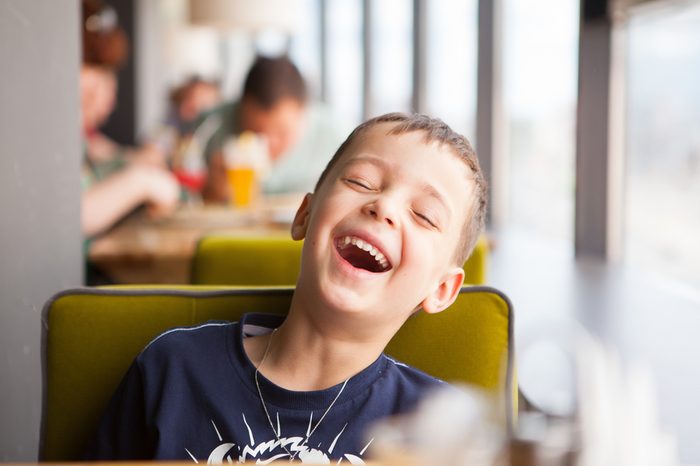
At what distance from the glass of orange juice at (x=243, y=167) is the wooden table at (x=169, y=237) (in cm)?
8

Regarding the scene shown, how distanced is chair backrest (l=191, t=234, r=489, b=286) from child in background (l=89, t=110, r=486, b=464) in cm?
54

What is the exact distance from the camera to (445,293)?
127cm

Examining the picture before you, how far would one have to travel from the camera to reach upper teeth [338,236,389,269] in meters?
1.15

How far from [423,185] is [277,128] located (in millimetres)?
3026

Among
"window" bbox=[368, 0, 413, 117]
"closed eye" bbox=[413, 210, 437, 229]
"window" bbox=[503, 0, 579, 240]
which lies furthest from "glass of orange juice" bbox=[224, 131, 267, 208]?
"window" bbox=[368, 0, 413, 117]

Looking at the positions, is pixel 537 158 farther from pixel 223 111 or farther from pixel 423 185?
pixel 423 185

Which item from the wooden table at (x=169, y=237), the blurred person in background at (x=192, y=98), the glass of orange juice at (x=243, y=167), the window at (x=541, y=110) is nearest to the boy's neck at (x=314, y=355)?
the wooden table at (x=169, y=237)

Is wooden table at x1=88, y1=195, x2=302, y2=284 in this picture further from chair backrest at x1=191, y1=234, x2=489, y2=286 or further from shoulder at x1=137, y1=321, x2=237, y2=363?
shoulder at x1=137, y1=321, x2=237, y2=363

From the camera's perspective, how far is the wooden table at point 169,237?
2553mm

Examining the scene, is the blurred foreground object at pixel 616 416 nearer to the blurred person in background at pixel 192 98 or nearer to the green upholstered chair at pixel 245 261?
the green upholstered chair at pixel 245 261

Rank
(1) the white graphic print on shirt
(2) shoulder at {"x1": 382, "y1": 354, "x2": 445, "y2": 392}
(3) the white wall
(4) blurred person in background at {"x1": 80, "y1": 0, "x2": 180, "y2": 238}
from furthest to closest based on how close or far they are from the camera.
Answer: (4) blurred person in background at {"x1": 80, "y1": 0, "x2": 180, "y2": 238}, (3) the white wall, (2) shoulder at {"x1": 382, "y1": 354, "x2": 445, "y2": 392}, (1) the white graphic print on shirt

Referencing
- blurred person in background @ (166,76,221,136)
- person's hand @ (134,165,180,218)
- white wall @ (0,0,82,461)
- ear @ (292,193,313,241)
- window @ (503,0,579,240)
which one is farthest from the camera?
blurred person in background @ (166,76,221,136)

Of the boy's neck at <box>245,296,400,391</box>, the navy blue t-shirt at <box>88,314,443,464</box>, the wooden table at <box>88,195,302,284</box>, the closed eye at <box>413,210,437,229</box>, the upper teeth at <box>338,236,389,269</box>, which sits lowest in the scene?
the wooden table at <box>88,195,302,284</box>

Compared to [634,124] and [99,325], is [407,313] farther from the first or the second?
[634,124]
